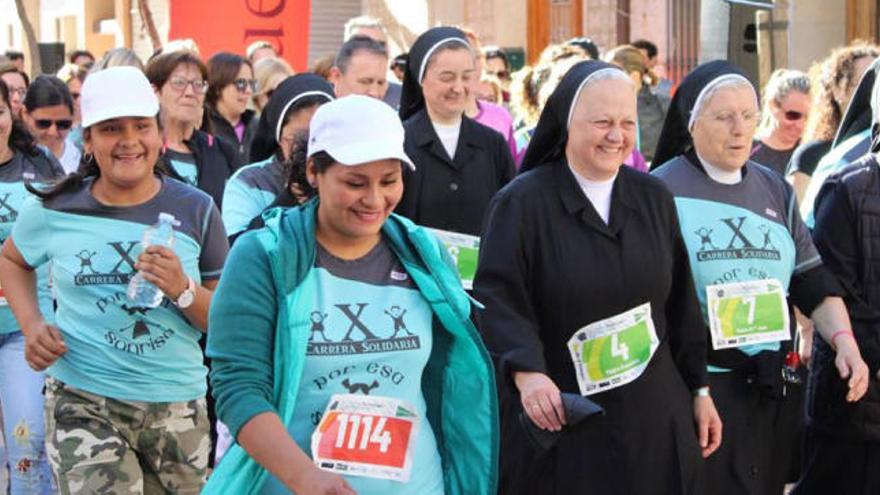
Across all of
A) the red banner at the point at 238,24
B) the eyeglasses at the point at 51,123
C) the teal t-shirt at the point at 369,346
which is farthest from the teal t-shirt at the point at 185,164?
the red banner at the point at 238,24

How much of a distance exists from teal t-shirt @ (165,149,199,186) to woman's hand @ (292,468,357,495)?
445 cm

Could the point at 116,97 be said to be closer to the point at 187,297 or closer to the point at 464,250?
the point at 187,297

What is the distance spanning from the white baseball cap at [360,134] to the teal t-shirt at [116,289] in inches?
65.4

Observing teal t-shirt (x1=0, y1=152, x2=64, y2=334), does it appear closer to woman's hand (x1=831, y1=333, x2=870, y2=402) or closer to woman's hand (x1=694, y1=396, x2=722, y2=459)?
woman's hand (x1=694, y1=396, x2=722, y2=459)

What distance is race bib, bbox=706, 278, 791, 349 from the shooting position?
695cm

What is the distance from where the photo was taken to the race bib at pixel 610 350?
611cm

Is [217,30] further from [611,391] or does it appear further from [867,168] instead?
[611,391]

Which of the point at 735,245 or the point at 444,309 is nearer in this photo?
the point at 444,309

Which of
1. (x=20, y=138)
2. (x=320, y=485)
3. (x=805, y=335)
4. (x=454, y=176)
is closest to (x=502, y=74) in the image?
(x=454, y=176)

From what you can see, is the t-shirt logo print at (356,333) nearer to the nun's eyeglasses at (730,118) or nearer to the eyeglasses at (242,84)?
the nun's eyeglasses at (730,118)

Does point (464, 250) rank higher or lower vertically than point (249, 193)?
lower

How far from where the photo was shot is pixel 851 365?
7039mm

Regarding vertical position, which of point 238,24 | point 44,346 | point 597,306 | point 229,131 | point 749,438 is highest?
point 238,24

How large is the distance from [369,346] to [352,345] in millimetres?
46
